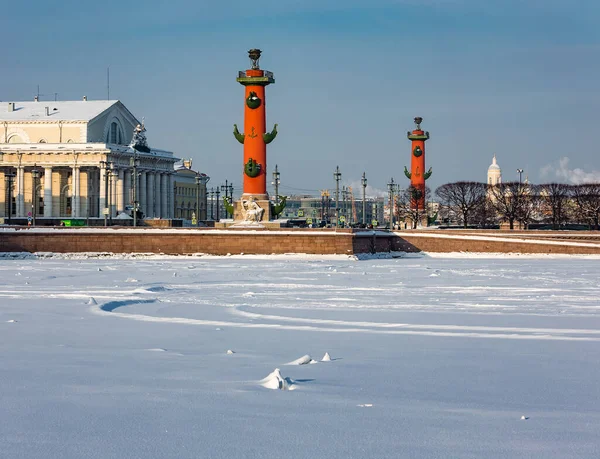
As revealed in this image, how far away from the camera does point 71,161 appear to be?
91188mm

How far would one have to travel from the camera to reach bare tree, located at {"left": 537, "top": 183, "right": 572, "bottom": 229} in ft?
270

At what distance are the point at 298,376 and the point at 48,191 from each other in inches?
3352

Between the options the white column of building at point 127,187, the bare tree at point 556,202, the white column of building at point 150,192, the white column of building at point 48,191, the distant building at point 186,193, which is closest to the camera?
the bare tree at point 556,202

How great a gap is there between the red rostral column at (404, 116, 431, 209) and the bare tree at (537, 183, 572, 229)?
34.3ft

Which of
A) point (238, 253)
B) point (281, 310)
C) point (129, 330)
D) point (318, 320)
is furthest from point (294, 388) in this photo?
point (238, 253)

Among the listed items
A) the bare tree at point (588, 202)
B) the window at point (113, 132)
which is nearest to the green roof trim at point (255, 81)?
the bare tree at point (588, 202)

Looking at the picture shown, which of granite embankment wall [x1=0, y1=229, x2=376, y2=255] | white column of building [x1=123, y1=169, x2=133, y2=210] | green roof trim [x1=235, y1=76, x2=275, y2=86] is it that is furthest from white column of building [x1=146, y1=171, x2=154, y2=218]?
granite embankment wall [x1=0, y1=229, x2=376, y2=255]

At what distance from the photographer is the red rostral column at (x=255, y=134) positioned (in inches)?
2138

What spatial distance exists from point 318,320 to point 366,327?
145 centimetres

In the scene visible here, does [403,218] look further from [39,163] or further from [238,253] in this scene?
[238,253]

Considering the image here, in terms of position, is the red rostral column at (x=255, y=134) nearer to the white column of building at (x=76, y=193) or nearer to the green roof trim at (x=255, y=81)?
the green roof trim at (x=255, y=81)

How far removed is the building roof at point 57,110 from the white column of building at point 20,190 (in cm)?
580

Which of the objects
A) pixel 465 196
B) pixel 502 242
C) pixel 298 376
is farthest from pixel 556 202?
pixel 298 376

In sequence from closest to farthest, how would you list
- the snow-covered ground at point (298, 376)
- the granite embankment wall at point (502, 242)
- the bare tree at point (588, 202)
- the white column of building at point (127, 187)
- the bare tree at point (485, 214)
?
the snow-covered ground at point (298, 376) → the granite embankment wall at point (502, 242) → the bare tree at point (588, 202) → the bare tree at point (485, 214) → the white column of building at point (127, 187)
